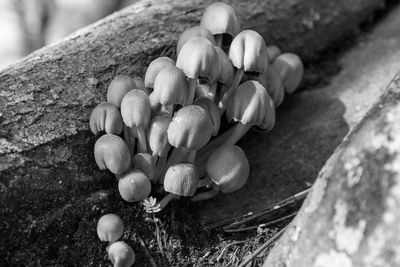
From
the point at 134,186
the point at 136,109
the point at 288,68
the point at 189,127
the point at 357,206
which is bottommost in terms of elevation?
the point at 288,68

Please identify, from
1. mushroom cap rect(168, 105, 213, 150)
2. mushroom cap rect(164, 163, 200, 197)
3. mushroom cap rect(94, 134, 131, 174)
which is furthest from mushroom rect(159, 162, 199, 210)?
mushroom cap rect(94, 134, 131, 174)

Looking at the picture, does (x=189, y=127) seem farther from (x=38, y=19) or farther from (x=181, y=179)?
(x=38, y=19)

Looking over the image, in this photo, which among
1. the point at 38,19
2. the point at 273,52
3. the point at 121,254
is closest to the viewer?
the point at 121,254

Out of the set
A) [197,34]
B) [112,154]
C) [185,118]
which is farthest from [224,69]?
[112,154]

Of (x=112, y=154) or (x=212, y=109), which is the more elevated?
(x=112, y=154)

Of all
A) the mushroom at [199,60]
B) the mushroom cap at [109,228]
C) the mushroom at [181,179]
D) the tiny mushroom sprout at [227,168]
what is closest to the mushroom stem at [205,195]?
the tiny mushroom sprout at [227,168]

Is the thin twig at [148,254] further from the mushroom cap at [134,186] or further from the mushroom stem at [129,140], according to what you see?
the mushroom stem at [129,140]
